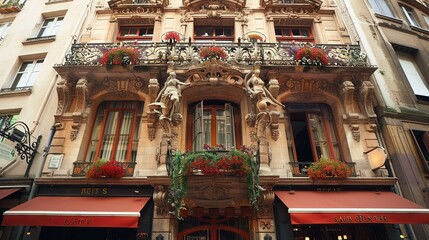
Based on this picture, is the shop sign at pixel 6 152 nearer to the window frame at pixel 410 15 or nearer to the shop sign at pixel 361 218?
the shop sign at pixel 361 218

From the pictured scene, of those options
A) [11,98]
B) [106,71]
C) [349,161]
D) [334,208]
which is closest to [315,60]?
[349,161]

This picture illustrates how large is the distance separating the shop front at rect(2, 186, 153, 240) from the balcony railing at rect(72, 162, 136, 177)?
0.46m

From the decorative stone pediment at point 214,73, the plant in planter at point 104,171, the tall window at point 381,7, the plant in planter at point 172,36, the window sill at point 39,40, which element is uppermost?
the tall window at point 381,7

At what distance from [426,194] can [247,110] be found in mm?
5960

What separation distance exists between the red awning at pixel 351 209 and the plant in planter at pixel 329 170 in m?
0.60

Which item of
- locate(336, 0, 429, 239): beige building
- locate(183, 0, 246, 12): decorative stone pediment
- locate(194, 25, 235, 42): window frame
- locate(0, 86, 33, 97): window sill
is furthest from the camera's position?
locate(183, 0, 246, 12): decorative stone pediment

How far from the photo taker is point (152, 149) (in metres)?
8.42

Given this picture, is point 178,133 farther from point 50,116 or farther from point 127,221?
point 50,116

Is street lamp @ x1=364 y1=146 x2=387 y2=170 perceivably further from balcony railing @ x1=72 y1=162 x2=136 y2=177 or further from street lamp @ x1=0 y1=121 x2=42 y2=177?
street lamp @ x1=0 y1=121 x2=42 y2=177

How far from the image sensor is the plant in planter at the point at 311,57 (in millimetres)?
9125

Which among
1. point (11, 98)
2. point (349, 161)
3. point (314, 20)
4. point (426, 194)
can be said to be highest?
point (314, 20)

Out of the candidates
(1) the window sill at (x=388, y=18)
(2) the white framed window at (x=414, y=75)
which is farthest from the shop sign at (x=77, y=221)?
(1) the window sill at (x=388, y=18)

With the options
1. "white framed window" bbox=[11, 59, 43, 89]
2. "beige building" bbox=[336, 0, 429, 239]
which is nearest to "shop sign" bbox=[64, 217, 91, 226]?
"white framed window" bbox=[11, 59, 43, 89]

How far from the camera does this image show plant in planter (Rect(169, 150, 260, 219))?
21.8ft
